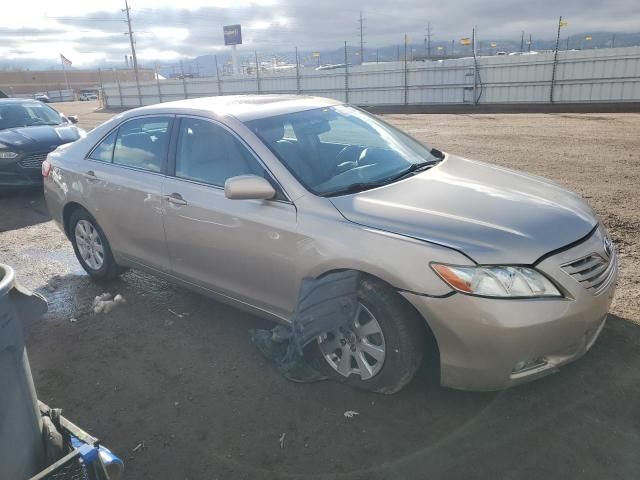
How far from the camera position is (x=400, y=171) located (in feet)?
11.7

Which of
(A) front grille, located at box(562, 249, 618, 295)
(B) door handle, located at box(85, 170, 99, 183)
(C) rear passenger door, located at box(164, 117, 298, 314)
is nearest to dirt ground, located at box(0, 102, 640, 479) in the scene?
(C) rear passenger door, located at box(164, 117, 298, 314)

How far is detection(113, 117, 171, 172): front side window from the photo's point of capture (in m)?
4.01

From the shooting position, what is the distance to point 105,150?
457cm

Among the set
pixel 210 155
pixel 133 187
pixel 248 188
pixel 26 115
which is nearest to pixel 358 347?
pixel 248 188

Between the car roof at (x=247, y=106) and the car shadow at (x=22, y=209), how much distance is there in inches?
153

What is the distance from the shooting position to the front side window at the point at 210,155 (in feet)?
11.4

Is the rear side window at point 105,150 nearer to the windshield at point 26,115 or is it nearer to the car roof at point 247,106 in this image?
the car roof at point 247,106

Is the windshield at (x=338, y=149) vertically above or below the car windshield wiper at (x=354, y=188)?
above

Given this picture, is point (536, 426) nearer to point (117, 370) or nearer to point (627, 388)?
point (627, 388)

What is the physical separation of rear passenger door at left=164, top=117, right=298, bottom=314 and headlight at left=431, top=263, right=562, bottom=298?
1.03 metres

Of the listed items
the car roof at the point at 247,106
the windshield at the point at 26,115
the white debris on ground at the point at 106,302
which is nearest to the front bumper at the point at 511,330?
the car roof at the point at 247,106

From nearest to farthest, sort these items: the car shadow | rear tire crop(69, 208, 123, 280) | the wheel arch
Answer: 1. rear tire crop(69, 208, 123, 280)
2. the wheel arch
3. the car shadow

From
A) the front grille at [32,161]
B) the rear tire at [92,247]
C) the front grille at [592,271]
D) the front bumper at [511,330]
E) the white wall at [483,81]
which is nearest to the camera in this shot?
the front bumper at [511,330]

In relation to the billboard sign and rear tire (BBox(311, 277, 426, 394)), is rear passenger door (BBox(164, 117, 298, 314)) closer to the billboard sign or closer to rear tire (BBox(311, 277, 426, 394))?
rear tire (BBox(311, 277, 426, 394))
